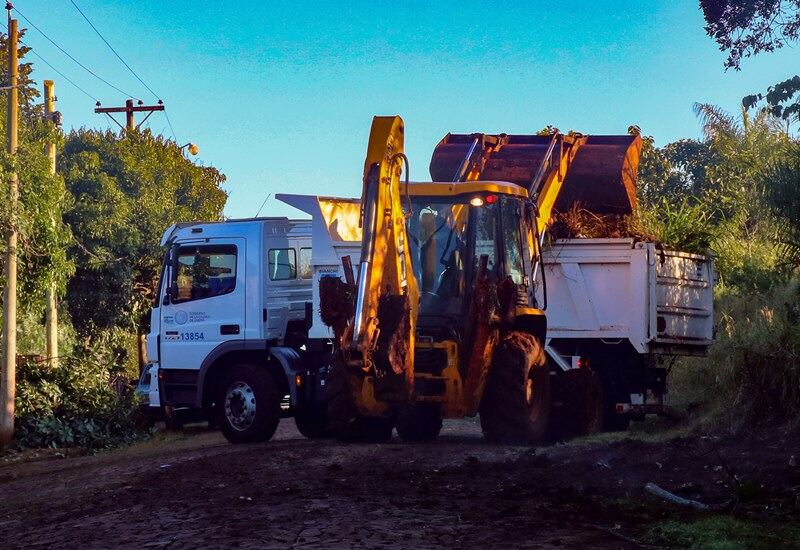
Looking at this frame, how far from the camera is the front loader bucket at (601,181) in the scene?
61.5ft

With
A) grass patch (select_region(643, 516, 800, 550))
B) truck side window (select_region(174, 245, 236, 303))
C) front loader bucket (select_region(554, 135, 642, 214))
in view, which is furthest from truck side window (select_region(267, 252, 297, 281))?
grass patch (select_region(643, 516, 800, 550))

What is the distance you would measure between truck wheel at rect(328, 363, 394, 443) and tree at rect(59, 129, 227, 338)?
17600 mm

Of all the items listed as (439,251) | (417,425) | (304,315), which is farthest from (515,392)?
(304,315)

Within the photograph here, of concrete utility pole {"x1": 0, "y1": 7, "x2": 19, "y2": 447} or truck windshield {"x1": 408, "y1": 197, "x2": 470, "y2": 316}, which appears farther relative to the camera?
concrete utility pole {"x1": 0, "y1": 7, "x2": 19, "y2": 447}

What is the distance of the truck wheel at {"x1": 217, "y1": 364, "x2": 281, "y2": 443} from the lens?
1759 cm

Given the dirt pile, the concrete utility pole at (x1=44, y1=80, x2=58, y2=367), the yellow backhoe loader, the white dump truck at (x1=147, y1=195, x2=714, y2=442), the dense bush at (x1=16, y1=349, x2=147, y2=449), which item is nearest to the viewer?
the yellow backhoe loader

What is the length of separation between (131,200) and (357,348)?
24402mm

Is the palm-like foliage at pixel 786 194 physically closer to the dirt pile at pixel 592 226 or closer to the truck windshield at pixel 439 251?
the dirt pile at pixel 592 226

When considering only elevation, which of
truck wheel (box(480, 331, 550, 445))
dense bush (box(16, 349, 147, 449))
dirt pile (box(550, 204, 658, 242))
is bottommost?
dense bush (box(16, 349, 147, 449))

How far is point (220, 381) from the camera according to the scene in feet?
59.8

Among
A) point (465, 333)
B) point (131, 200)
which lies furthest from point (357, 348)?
point (131, 200)

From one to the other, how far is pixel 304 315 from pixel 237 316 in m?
0.95

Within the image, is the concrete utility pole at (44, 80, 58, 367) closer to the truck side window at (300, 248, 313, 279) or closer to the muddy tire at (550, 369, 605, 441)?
the truck side window at (300, 248, 313, 279)

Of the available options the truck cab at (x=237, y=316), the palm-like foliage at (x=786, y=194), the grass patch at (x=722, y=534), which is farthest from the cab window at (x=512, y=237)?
→ the grass patch at (x=722, y=534)
